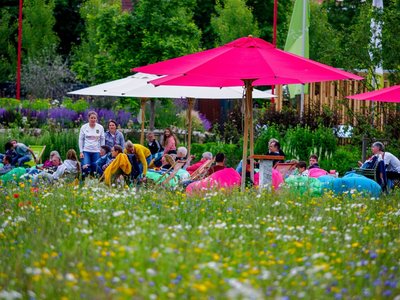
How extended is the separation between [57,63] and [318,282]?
106ft

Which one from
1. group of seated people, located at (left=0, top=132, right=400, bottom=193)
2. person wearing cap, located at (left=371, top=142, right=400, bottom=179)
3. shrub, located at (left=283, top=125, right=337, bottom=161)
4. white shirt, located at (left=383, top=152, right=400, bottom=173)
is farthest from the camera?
shrub, located at (left=283, top=125, right=337, bottom=161)

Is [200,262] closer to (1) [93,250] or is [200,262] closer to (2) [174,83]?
(1) [93,250]

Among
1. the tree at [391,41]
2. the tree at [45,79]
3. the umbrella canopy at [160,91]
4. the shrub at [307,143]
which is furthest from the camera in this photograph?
the tree at [45,79]

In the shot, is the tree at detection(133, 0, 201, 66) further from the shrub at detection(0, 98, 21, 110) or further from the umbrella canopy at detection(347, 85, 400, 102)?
the umbrella canopy at detection(347, 85, 400, 102)

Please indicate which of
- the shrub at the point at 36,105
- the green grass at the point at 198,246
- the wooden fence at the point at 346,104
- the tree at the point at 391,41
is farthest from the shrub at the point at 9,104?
the green grass at the point at 198,246

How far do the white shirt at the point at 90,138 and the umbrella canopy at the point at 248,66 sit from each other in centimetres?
500

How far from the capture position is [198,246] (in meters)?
7.96

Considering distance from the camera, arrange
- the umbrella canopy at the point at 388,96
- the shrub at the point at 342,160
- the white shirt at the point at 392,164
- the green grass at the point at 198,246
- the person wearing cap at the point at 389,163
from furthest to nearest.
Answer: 1. the shrub at the point at 342,160
2. the umbrella canopy at the point at 388,96
3. the white shirt at the point at 392,164
4. the person wearing cap at the point at 389,163
5. the green grass at the point at 198,246

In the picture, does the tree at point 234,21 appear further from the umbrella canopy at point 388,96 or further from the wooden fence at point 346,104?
the umbrella canopy at point 388,96

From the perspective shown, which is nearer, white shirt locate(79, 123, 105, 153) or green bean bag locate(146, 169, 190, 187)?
green bean bag locate(146, 169, 190, 187)

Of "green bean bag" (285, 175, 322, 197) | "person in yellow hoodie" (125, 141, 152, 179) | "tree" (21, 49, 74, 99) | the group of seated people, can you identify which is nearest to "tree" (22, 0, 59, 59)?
"tree" (21, 49, 74, 99)

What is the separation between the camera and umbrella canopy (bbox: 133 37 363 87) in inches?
546

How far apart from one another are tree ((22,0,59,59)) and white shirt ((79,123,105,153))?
74.5ft

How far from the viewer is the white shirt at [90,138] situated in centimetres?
1978
